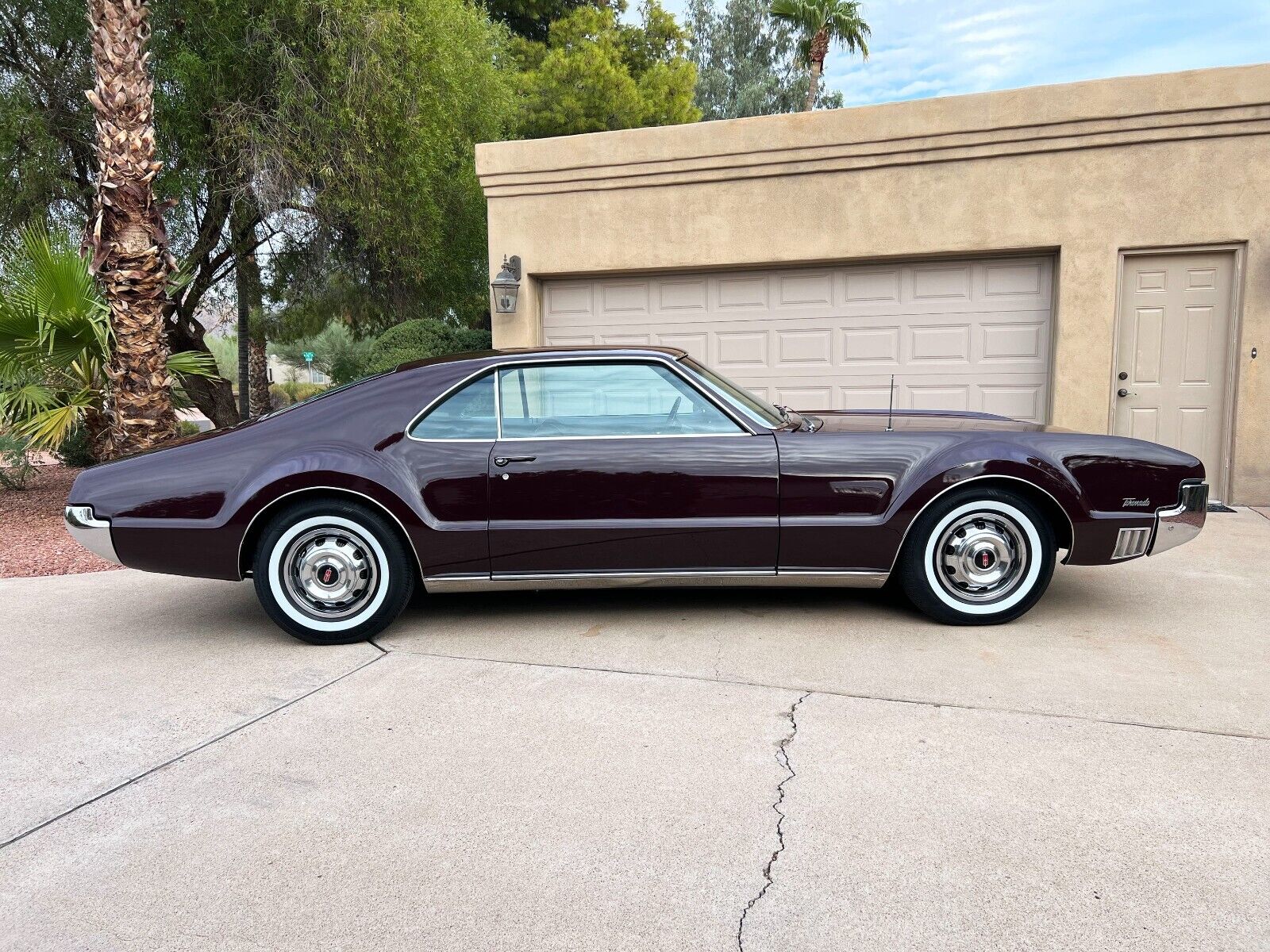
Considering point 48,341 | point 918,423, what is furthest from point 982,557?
point 48,341

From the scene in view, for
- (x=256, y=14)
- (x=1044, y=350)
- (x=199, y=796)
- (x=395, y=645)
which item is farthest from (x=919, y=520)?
(x=256, y=14)

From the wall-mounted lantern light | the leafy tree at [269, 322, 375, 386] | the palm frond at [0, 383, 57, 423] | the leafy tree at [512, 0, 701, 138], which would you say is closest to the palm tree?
the leafy tree at [512, 0, 701, 138]

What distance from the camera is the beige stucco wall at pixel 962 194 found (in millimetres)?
7559

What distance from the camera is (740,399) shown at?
180 inches

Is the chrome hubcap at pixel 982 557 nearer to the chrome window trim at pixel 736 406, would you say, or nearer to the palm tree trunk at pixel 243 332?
the chrome window trim at pixel 736 406

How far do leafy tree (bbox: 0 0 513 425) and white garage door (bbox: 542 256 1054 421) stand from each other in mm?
3242

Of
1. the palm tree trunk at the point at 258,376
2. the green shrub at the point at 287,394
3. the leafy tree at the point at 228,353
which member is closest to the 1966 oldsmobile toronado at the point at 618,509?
the palm tree trunk at the point at 258,376

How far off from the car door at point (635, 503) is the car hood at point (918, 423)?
0.56m

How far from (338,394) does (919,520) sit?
2.94m

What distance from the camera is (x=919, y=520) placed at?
4.33 meters

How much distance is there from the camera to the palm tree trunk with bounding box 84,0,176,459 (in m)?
7.52

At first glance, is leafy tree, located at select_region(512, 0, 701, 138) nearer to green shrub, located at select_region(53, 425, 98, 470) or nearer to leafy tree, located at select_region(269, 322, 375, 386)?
leafy tree, located at select_region(269, 322, 375, 386)

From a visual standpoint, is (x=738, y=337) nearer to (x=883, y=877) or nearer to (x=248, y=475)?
(x=248, y=475)

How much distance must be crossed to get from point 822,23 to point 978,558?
974 inches
